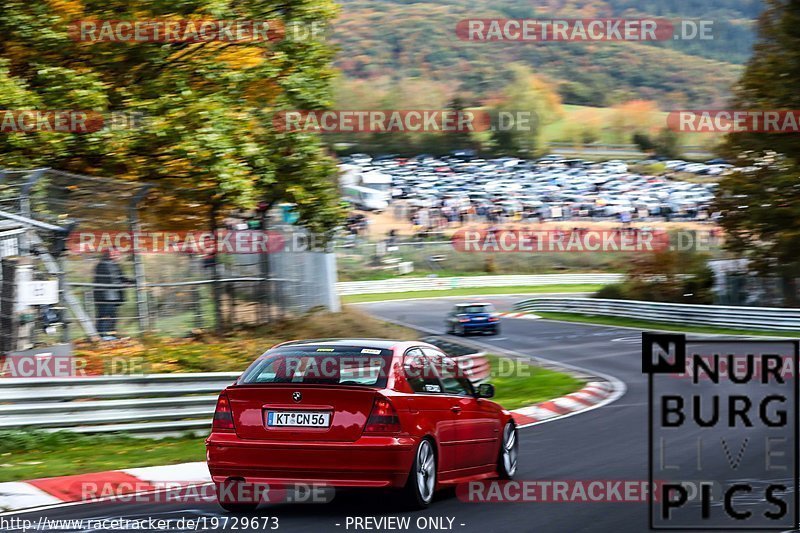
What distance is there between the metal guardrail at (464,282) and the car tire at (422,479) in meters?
48.6

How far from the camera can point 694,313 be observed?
118ft

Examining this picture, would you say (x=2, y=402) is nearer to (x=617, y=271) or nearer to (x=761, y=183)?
(x=761, y=183)

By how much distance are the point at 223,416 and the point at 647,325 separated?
3153cm

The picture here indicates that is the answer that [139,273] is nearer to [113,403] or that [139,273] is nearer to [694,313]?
[113,403]

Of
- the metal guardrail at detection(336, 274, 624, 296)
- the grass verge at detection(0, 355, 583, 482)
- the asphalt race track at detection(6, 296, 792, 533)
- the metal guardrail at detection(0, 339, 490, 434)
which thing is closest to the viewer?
the asphalt race track at detection(6, 296, 792, 533)

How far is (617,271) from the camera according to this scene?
216ft

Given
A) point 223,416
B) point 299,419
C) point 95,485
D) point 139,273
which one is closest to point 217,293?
point 139,273

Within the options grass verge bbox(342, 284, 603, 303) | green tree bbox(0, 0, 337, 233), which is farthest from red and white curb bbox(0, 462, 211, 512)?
grass verge bbox(342, 284, 603, 303)

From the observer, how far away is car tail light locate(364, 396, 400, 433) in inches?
299

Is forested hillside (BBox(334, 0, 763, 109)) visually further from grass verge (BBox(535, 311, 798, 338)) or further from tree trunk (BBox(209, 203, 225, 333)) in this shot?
tree trunk (BBox(209, 203, 225, 333))

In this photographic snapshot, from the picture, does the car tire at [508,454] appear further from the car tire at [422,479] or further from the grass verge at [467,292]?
the grass verge at [467,292]

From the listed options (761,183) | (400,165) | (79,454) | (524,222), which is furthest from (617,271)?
(79,454)

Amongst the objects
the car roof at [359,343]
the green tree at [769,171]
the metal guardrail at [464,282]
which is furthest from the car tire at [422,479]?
the metal guardrail at [464,282]

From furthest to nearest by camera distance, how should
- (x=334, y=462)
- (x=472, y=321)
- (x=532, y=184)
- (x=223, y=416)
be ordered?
(x=532, y=184) → (x=472, y=321) → (x=223, y=416) → (x=334, y=462)
